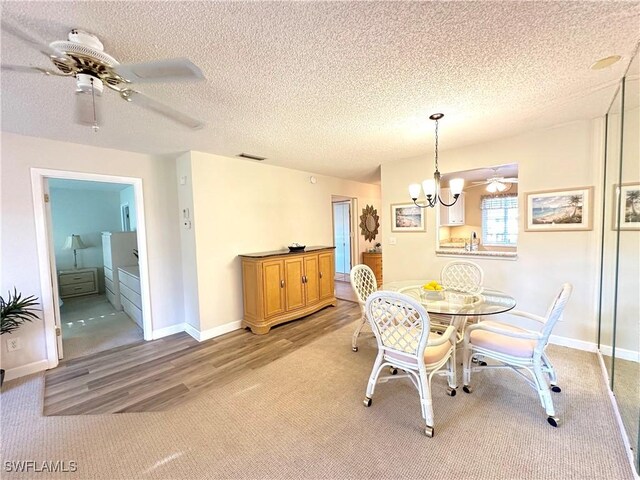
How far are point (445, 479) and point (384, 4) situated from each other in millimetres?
2368

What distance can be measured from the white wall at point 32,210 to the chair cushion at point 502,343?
11.7 feet

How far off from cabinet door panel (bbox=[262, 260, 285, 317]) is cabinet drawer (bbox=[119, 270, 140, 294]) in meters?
1.78

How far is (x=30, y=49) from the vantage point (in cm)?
136

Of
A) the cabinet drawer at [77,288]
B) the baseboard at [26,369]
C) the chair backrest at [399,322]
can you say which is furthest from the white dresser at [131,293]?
the chair backrest at [399,322]

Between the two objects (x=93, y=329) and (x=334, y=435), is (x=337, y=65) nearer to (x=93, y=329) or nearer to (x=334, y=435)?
(x=334, y=435)

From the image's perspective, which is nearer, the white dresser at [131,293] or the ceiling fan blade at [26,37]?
the ceiling fan blade at [26,37]

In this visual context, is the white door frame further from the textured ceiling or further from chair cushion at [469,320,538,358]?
chair cushion at [469,320,538,358]

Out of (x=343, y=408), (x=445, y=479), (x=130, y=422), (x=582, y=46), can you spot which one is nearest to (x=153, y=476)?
(x=130, y=422)

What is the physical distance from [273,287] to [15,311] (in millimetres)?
2463

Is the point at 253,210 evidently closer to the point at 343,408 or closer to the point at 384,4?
the point at 343,408

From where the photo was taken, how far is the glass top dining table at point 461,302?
6.83ft

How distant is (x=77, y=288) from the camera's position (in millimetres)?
5492

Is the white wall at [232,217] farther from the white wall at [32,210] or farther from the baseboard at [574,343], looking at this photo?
the baseboard at [574,343]

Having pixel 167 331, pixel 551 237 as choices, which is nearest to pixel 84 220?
pixel 167 331
